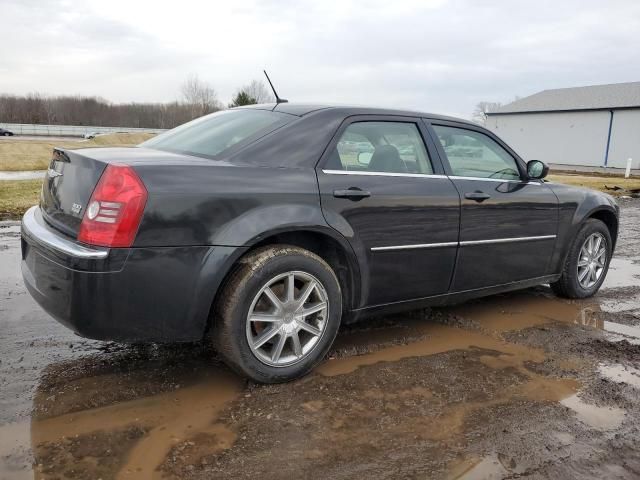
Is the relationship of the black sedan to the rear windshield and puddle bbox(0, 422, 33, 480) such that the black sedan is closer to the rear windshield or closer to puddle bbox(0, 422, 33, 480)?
the rear windshield

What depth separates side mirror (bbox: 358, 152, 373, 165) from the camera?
347cm

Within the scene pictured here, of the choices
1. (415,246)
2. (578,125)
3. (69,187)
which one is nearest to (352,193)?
(415,246)

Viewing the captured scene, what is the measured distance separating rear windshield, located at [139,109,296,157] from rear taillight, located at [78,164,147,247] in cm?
64

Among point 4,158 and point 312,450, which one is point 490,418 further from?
point 4,158

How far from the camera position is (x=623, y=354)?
375 cm

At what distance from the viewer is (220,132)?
11.6ft

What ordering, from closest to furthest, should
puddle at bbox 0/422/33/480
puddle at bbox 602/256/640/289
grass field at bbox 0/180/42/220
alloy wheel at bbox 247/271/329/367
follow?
puddle at bbox 0/422/33/480 < alloy wheel at bbox 247/271/329/367 < puddle at bbox 602/256/640/289 < grass field at bbox 0/180/42/220

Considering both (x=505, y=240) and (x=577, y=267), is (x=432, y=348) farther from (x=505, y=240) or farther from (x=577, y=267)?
(x=577, y=267)

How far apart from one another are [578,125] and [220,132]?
40.6 m

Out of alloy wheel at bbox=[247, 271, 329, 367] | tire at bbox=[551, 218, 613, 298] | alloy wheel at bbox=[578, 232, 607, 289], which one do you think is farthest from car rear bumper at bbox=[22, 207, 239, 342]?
alloy wheel at bbox=[578, 232, 607, 289]

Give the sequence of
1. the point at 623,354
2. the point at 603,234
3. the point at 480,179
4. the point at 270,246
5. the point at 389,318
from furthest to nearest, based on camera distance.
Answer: the point at 603,234 < the point at 389,318 < the point at 480,179 < the point at 623,354 < the point at 270,246

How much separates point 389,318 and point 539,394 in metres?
Result: 1.45

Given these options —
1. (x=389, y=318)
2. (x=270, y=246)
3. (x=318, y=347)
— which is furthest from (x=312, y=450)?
(x=389, y=318)

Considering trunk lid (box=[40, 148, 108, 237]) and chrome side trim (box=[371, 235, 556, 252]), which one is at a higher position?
trunk lid (box=[40, 148, 108, 237])
